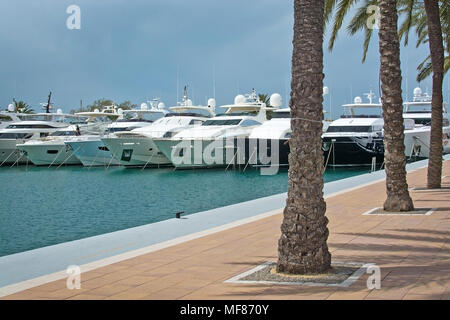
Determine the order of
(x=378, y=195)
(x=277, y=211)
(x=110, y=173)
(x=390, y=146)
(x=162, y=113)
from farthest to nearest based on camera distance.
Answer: (x=162, y=113)
(x=110, y=173)
(x=378, y=195)
(x=277, y=211)
(x=390, y=146)

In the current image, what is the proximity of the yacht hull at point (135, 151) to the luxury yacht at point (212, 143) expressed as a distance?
2.45 m

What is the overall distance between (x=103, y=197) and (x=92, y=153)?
68.9 feet

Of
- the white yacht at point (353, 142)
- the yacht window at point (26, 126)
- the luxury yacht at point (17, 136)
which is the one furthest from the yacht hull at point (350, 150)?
the yacht window at point (26, 126)

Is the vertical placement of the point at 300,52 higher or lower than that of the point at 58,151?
higher

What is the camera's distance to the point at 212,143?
37969 mm

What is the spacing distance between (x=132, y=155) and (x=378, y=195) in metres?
28.4

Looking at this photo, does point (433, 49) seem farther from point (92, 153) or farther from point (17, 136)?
point (17, 136)

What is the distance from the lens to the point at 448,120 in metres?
46.7

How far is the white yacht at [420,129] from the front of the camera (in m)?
38.6

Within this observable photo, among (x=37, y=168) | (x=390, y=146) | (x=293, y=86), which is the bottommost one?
(x=37, y=168)

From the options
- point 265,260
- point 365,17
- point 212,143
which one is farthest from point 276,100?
point 265,260

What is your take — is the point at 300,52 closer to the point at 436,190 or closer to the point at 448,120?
the point at 436,190

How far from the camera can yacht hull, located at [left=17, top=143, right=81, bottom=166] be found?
47125mm
